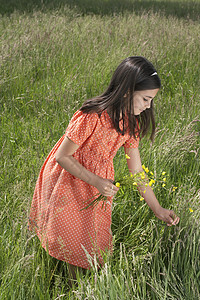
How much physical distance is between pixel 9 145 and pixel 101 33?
337cm

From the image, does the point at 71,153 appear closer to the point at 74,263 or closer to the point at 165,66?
the point at 74,263

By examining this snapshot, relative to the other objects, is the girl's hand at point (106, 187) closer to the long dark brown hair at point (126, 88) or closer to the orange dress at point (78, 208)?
the orange dress at point (78, 208)

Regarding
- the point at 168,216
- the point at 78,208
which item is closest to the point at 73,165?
the point at 78,208

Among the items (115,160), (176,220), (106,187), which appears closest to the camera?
(106,187)

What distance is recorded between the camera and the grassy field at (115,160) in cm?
146

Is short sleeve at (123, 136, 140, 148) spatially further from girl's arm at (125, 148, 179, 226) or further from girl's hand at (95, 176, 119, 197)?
girl's hand at (95, 176, 119, 197)

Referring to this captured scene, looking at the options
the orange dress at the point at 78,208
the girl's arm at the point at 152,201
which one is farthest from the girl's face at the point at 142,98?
the girl's arm at the point at 152,201

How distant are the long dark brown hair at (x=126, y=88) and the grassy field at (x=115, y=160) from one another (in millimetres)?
387

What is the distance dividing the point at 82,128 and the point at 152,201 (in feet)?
1.67

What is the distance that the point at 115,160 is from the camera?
2.39 meters

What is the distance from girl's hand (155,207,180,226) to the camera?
5.36 feet

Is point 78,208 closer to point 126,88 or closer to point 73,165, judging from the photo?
point 73,165

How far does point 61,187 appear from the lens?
1713 millimetres

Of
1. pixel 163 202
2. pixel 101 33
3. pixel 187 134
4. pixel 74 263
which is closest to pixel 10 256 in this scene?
pixel 74 263
